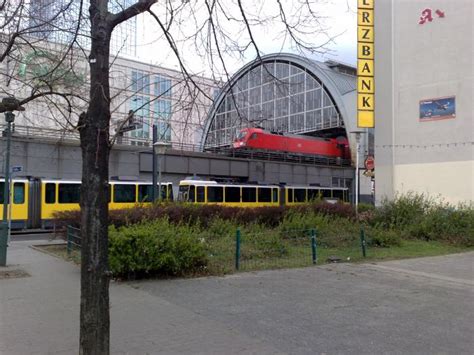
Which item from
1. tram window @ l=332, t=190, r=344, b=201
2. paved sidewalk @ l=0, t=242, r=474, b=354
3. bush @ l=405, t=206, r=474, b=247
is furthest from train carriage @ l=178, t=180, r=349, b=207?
paved sidewalk @ l=0, t=242, r=474, b=354

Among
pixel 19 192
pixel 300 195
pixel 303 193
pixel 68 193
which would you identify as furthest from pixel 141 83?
pixel 303 193

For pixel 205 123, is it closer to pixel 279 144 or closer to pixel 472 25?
pixel 472 25

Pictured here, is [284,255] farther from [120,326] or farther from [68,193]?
[68,193]

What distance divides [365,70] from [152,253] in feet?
78.6

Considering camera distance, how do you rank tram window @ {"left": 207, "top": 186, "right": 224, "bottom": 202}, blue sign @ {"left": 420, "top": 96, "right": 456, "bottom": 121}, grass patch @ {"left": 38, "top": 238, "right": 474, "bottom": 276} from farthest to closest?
tram window @ {"left": 207, "top": 186, "right": 224, "bottom": 202}, blue sign @ {"left": 420, "top": 96, "right": 456, "bottom": 121}, grass patch @ {"left": 38, "top": 238, "right": 474, "bottom": 276}

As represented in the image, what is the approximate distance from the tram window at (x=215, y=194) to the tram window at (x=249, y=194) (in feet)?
6.47

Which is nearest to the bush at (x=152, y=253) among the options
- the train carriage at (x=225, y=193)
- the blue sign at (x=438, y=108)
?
the train carriage at (x=225, y=193)

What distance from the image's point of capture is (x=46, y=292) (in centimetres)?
906

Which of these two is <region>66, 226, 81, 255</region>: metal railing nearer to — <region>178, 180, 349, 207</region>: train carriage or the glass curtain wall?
the glass curtain wall

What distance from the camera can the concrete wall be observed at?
29234 mm

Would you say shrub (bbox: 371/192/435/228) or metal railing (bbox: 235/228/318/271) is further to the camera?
shrub (bbox: 371/192/435/228)

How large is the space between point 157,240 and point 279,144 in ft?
135

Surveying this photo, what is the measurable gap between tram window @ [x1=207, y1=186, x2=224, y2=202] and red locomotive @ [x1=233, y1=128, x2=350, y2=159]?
379 inches

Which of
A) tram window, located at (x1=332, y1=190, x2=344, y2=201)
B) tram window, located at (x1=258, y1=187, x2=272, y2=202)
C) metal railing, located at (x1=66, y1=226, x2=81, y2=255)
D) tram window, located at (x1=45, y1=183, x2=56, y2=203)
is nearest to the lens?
metal railing, located at (x1=66, y1=226, x2=81, y2=255)
